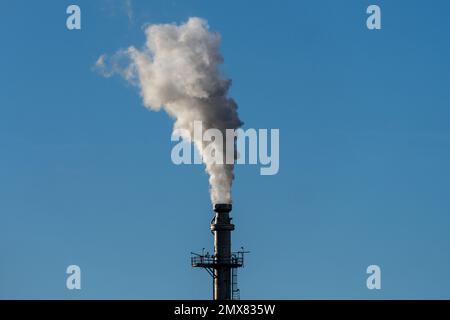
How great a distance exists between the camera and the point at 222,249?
465 feet

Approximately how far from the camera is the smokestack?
142 metres

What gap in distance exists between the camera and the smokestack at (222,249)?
142 m
